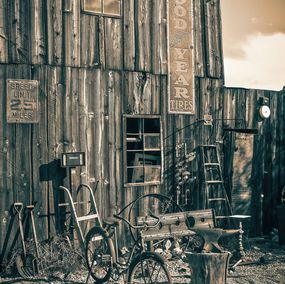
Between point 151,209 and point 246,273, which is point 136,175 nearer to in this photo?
point 151,209

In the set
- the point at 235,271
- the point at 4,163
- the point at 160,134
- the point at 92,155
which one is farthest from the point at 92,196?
the point at 235,271

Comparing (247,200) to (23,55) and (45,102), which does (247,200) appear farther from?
(23,55)

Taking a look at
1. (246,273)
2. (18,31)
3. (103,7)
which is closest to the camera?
(246,273)

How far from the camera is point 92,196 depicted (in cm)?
1034

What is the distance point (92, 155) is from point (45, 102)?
1651 millimetres

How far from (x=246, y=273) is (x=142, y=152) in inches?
151

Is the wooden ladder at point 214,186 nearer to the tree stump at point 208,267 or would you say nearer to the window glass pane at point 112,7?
the window glass pane at point 112,7

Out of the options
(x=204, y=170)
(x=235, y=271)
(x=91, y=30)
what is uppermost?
(x=91, y=30)

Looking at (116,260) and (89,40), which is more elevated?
(89,40)

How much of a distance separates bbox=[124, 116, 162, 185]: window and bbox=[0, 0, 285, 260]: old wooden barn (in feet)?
0.09

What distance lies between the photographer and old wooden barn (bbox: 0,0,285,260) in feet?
34.7

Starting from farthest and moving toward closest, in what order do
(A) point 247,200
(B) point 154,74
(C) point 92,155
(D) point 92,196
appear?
(A) point 247,200 < (B) point 154,74 < (C) point 92,155 < (D) point 92,196

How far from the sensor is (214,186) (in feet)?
43.2

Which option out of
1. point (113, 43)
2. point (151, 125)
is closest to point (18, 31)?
point (113, 43)
